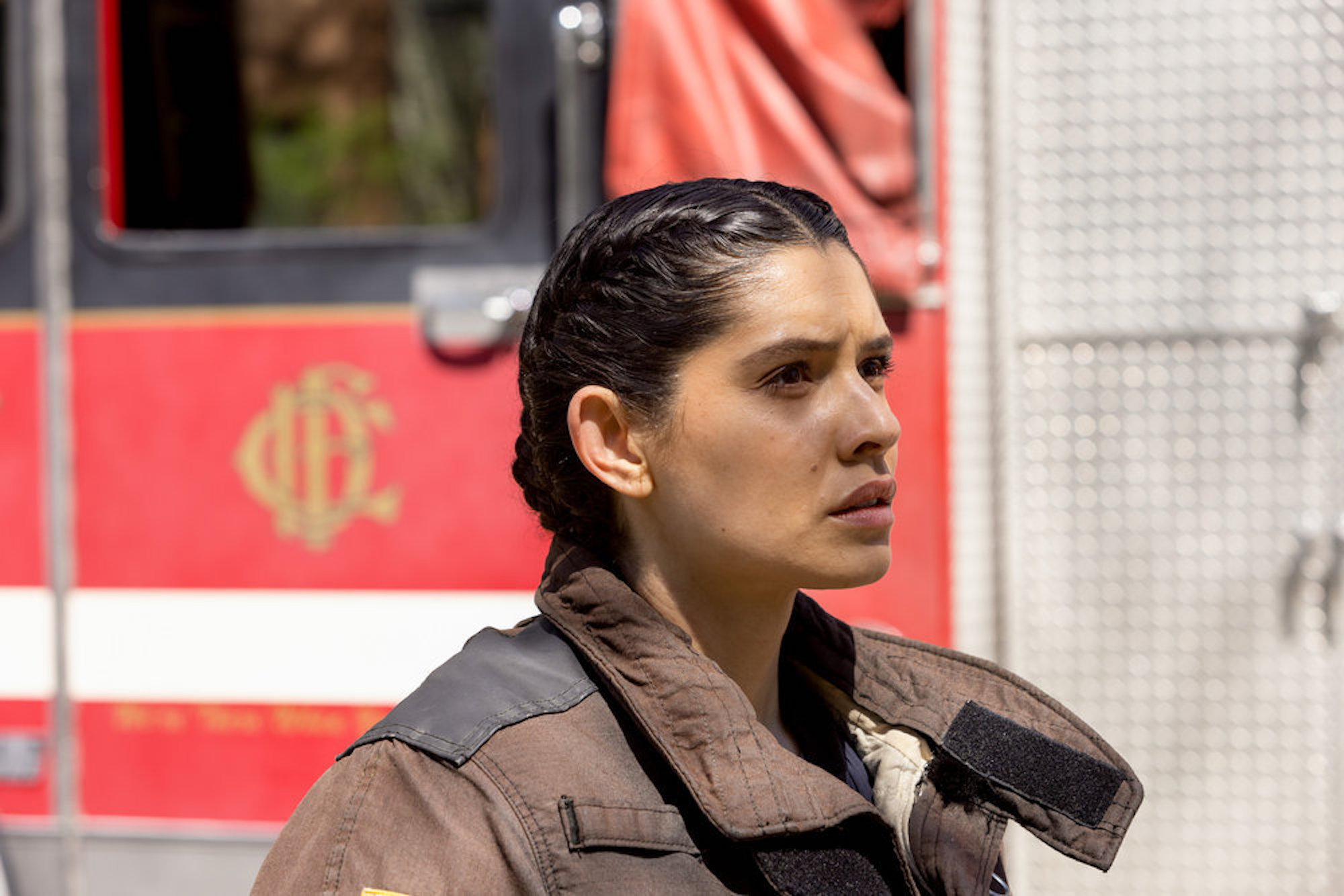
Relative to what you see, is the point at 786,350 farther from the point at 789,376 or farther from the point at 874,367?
the point at 874,367

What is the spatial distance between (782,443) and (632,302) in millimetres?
195

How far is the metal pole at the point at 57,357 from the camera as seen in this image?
109 inches

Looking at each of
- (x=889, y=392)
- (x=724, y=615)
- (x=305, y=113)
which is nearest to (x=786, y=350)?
(x=724, y=615)

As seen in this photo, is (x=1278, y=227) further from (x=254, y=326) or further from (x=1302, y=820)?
(x=254, y=326)

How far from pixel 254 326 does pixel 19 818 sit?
3.57 ft

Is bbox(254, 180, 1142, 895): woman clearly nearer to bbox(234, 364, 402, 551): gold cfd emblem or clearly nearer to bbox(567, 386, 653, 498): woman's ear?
bbox(567, 386, 653, 498): woman's ear

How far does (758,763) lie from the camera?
121 cm

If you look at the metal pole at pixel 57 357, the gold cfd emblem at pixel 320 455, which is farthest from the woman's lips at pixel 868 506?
the metal pole at pixel 57 357

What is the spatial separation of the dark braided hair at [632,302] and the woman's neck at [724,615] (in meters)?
0.06

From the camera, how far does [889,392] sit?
2.54 meters

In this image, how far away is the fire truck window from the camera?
2.98m

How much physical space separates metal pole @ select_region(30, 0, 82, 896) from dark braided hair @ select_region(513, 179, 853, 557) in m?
1.68

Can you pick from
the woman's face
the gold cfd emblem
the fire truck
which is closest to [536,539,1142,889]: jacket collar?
the woman's face

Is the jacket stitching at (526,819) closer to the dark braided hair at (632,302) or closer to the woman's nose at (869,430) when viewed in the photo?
the dark braided hair at (632,302)
